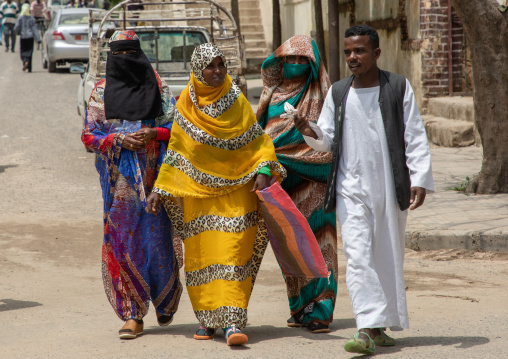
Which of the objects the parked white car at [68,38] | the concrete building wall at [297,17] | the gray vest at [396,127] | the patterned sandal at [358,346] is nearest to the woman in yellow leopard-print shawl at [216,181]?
the gray vest at [396,127]

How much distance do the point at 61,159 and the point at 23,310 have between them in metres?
6.45

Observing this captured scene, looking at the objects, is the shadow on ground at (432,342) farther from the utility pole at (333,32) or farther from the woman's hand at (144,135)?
the utility pole at (333,32)

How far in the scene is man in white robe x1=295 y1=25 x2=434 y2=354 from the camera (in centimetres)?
408

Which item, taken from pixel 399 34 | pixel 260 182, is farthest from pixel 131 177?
pixel 399 34

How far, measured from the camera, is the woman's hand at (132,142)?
456 centimetres

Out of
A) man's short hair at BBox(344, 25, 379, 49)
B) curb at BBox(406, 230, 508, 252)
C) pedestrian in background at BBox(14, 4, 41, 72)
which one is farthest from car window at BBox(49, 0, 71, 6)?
man's short hair at BBox(344, 25, 379, 49)

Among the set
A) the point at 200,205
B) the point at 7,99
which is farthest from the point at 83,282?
the point at 7,99

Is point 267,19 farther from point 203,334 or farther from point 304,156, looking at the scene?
point 203,334

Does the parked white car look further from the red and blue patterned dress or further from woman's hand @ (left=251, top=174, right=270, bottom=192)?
woman's hand @ (left=251, top=174, right=270, bottom=192)

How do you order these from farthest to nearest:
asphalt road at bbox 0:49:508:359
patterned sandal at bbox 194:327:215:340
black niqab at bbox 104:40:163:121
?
1. black niqab at bbox 104:40:163:121
2. patterned sandal at bbox 194:327:215:340
3. asphalt road at bbox 0:49:508:359

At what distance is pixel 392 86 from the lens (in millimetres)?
4160

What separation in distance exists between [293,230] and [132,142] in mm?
1057

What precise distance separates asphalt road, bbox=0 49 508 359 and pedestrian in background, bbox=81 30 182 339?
284 millimetres

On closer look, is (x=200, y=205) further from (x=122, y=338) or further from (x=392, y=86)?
(x=392, y=86)
